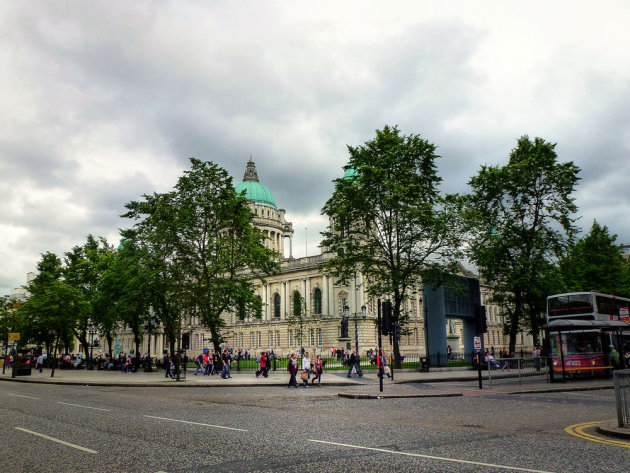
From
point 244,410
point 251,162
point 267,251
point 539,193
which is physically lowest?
point 244,410

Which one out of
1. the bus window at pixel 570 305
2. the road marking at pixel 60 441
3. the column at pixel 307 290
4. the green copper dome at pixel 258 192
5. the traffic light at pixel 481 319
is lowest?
the road marking at pixel 60 441

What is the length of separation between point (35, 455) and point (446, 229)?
2928cm

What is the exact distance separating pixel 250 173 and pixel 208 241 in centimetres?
8703

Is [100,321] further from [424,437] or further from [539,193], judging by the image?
[424,437]

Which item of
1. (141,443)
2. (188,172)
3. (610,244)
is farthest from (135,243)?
(610,244)

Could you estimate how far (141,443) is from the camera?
8695mm

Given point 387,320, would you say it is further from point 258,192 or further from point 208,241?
point 258,192

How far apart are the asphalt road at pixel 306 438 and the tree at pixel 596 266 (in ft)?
96.4

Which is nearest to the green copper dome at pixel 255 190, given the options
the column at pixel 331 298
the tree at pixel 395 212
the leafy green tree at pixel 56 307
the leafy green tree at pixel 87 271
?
the column at pixel 331 298

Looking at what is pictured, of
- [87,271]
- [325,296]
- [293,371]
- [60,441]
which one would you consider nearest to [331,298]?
[325,296]

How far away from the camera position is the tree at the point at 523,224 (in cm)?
3672

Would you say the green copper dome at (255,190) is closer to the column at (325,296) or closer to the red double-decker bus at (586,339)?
the column at (325,296)

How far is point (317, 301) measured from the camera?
78.6 metres

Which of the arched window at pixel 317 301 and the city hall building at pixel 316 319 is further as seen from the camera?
the arched window at pixel 317 301
